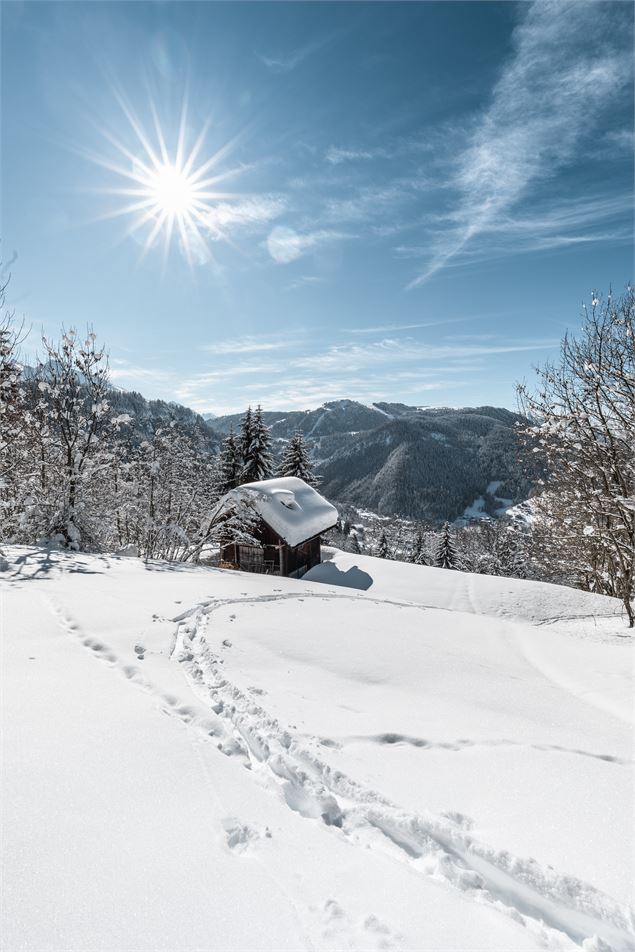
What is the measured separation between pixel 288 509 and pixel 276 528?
1.73 m

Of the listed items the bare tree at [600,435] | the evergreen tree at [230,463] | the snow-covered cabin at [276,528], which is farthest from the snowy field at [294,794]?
the evergreen tree at [230,463]

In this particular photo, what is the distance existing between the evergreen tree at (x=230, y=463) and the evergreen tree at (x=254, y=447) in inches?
20.6

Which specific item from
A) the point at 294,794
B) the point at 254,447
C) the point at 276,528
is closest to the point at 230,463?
the point at 254,447

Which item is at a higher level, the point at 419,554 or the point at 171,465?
the point at 171,465

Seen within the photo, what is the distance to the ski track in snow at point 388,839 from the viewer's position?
6.85 ft

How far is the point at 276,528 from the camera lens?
20.9 metres

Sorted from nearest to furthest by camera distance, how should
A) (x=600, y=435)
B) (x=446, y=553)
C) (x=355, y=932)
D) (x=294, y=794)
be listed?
1. (x=355, y=932)
2. (x=294, y=794)
3. (x=600, y=435)
4. (x=446, y=553)

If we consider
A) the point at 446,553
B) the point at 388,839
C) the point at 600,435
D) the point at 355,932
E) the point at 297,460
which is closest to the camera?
the point at 355,932

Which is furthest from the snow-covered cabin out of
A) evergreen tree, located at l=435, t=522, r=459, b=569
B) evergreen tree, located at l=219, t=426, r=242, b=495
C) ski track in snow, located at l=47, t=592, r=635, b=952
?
evergreen tree, located at l=435, t=522, r=459, b=569

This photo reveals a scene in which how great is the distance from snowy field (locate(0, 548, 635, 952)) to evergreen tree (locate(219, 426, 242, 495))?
26.4 meters

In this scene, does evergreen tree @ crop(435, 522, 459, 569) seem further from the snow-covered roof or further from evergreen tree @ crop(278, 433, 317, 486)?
the snow-covered roof

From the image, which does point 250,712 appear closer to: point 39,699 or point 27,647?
point 39,699

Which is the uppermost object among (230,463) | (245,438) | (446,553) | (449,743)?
(245,438)

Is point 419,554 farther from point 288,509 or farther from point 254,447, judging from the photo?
point 288,509
